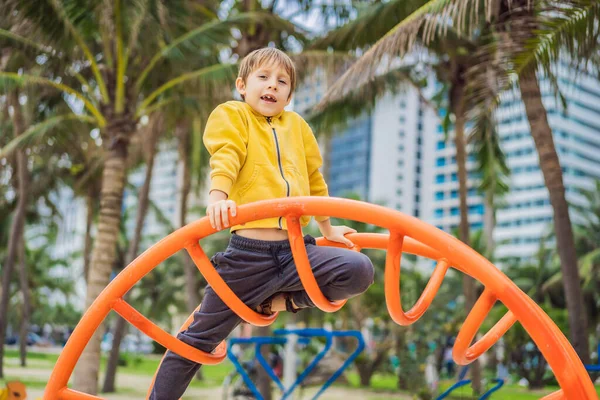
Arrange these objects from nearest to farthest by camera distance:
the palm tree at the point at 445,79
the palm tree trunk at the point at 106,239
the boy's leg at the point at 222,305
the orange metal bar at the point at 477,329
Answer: the orange metal bar at the point at 477,329 < the boy's leg at the point at 222,305 < the palm tree trunk at the point at 106,239 < the palm tree at the point at 445,79

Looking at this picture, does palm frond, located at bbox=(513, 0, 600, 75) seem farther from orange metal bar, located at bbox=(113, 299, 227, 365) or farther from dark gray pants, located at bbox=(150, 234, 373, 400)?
orange metal bar, located at bbox=(113, 299, 227, 365)

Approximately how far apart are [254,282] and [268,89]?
0.72 m

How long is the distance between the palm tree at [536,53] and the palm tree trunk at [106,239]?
10.1ft

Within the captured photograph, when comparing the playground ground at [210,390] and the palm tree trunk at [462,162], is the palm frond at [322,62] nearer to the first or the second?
the palm tree trunk at [462,162]

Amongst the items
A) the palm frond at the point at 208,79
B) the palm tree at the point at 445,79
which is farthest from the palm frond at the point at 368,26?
the palm frond at the point at 208,79

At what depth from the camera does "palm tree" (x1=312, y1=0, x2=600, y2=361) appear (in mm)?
6633

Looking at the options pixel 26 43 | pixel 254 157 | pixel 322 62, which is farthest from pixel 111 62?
pixel 254 157

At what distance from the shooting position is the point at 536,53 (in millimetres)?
6754

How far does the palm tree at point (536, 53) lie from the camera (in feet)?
21.8

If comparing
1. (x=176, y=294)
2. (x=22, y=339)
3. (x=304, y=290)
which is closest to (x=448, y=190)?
(x=176, y=294)

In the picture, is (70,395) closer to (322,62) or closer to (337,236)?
(337,236)

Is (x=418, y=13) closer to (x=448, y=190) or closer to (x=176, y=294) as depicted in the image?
(x=176, y=294)

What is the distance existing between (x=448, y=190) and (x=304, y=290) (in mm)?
96380

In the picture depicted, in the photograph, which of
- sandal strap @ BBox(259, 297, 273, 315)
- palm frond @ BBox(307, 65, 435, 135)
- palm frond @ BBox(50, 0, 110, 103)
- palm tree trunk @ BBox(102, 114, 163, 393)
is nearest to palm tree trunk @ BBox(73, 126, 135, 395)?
palm frond @ BBox(50, 0, 110, 103)
